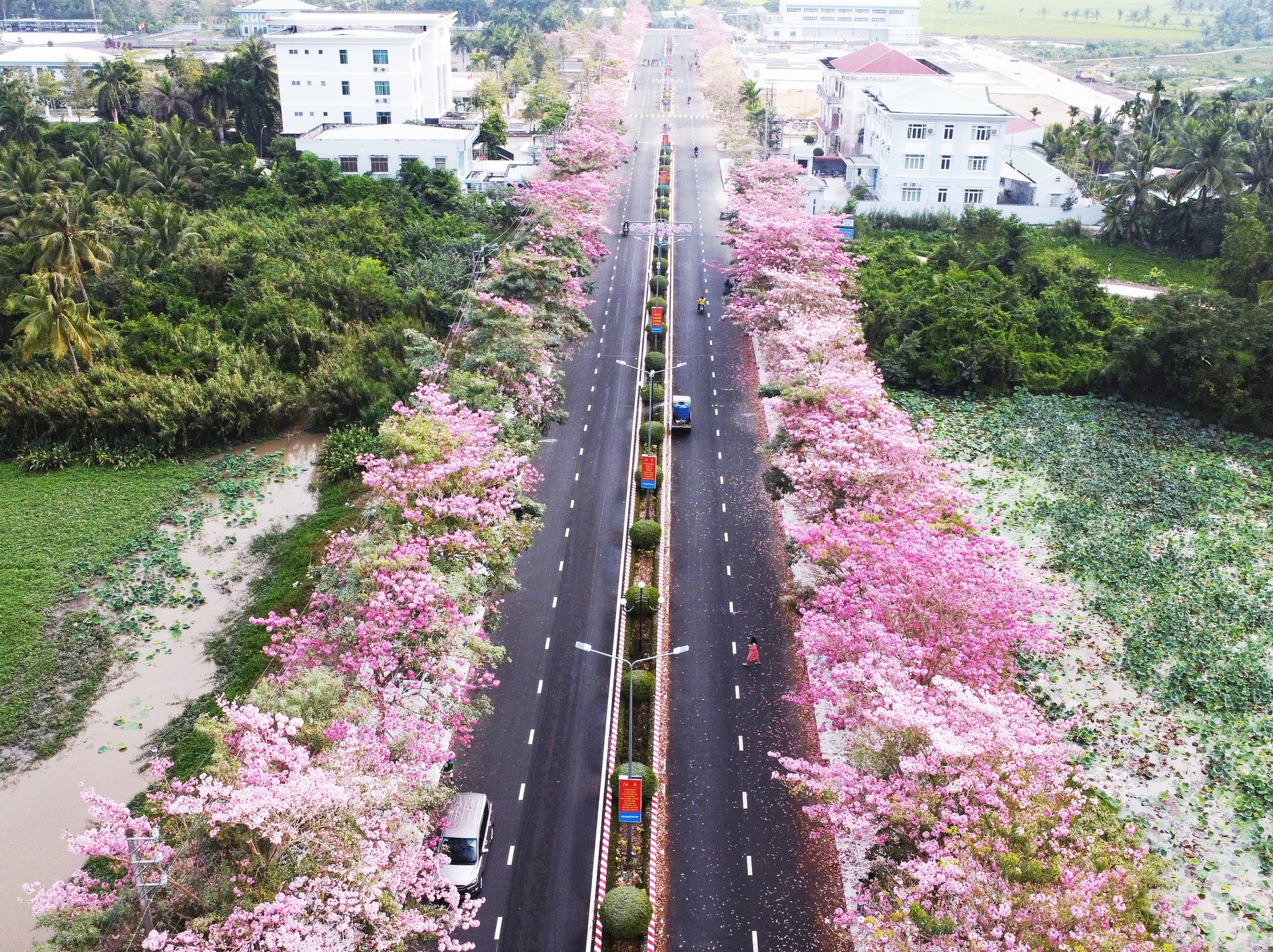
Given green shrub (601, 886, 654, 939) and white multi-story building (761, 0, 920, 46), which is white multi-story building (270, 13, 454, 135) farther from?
white multi-story building (761, 0, 920, 46)

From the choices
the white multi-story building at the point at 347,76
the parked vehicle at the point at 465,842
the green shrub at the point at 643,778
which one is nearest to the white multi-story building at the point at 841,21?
the white multi-story building at the point at 347,76

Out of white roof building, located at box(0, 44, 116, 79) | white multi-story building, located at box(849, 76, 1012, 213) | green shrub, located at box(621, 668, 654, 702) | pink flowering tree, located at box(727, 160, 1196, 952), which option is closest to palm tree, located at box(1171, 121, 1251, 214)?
white multi-story building, located at box(849, 76, 1012, 213)

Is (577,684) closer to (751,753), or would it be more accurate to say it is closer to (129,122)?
(751,753)

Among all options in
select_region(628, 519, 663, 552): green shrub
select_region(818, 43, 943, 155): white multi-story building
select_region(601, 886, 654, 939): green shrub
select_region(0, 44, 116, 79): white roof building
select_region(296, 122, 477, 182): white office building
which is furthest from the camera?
select_region(0, 44, 116, 79): white roof building

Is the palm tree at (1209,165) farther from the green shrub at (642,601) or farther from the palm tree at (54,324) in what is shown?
the palm tree at (54,324)

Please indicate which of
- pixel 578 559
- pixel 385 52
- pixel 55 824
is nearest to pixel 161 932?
pixel 55 824

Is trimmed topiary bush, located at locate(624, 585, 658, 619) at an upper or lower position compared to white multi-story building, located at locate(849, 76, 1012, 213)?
lower

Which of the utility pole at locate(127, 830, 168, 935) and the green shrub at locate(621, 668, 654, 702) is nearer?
the utility pole at locate(127, 830, 168, 935)
